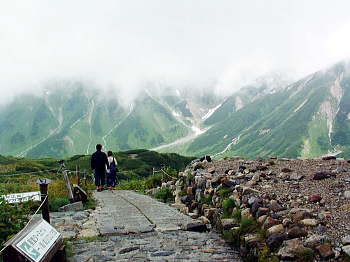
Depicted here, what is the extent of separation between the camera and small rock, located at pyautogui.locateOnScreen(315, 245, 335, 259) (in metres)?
6.87

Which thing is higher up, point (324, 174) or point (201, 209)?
point (324, 174)

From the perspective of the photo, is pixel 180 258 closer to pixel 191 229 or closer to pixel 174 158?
pixel 191 229

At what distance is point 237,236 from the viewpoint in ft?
33.0

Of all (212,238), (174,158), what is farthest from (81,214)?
(174,158)

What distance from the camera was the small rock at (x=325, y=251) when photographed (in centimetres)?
687

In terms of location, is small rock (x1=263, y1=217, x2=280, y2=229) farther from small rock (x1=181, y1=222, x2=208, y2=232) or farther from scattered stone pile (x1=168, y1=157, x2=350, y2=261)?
small rock (x1=181, y1=222, x2=208, y2=232)

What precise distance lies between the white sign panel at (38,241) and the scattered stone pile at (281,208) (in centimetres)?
428

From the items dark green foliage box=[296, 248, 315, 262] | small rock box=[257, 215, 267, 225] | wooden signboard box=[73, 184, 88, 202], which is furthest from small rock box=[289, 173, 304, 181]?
wooden signboard box=[73, 184, 88, 202]

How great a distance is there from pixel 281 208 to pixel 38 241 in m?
5.77

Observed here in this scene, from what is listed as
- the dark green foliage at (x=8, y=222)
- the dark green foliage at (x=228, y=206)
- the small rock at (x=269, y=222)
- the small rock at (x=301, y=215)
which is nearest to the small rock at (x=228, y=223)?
the dark green foliage at (x=228, y=206)

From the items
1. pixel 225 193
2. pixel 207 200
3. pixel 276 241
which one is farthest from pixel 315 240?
pixel 207 200

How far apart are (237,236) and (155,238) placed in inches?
96.7

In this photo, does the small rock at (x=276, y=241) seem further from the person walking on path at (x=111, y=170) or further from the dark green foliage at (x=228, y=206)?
the person walking on path at (x=111, y=170)

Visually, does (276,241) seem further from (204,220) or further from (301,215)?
(204,220)
